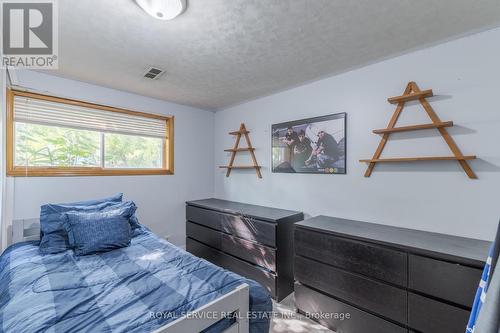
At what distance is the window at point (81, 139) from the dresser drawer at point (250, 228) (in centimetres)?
123

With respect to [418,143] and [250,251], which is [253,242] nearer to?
[250,251]

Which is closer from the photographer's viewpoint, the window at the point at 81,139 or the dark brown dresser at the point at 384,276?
the dark brown dresser at the point at 384,276

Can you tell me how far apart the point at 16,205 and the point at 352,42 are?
3.38 meters

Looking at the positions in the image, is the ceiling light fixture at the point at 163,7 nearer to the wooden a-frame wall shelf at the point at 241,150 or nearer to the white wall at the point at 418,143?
the white wall at the point at 418,143

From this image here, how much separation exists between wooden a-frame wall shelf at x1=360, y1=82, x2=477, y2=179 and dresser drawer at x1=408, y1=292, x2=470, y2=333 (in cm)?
93

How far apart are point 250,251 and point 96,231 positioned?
148 cm

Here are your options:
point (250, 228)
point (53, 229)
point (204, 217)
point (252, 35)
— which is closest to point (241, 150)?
point (204, 217)

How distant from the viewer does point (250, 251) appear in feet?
8.19

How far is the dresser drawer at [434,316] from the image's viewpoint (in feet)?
4.33

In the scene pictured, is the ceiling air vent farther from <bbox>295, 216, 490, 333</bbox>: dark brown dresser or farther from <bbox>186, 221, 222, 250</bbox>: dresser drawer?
<bbox>295, 216, 490, 333</bbox>: dark brown dresser

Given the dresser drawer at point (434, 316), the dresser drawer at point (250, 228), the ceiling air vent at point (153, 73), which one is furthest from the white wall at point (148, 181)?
the dresser drawer at point (434, 316)

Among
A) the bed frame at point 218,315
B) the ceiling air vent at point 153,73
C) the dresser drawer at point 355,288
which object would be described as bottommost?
the dresser drawer at point 355,288

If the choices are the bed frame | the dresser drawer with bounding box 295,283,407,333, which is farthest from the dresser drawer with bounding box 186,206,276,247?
the bed frame

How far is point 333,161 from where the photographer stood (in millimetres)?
2381
